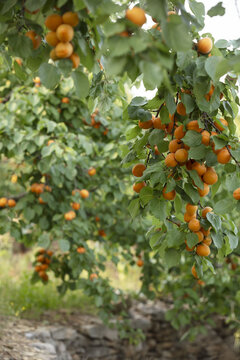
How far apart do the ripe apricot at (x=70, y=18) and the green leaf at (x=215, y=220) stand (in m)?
0.73

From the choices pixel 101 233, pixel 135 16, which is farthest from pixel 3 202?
pixel 135 16

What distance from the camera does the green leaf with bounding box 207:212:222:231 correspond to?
49.1 inches

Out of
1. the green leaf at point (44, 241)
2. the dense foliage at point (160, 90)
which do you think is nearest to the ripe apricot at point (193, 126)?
the dense foliage at point (160, 90)

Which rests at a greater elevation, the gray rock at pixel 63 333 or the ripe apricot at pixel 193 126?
the ripe apricot at pixel 193 126

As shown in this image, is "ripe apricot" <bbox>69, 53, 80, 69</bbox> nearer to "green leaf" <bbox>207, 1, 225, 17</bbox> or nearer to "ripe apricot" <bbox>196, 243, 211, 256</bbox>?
"green leaf" <bbox>207, 1, 225, 17</bbox>

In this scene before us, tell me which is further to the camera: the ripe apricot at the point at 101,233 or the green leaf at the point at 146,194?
the ripe apricot at the point at 101,233

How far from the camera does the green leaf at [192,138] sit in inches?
45.7

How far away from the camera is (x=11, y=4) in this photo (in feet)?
3.25

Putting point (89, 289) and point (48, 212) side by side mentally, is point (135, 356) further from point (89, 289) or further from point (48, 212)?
point (48, 212)

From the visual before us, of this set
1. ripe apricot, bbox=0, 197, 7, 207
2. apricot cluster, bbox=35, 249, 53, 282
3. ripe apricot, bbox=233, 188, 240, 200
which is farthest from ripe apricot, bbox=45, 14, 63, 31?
apricot cluster, bbox=35, 249, 53, 282

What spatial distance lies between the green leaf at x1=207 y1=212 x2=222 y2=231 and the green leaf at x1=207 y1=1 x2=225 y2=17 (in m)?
0.63

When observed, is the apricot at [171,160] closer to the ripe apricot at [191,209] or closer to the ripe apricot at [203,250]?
the ripe apricot at [191,209]

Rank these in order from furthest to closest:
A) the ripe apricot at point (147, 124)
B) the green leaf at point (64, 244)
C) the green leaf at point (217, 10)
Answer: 1. the green leaf at point (64, 244)
2. the ripe apricot at point (147, 124)
3. the green leaf at point (217, 10)

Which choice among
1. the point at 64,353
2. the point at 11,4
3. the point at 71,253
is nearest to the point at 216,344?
the point at 64,353
